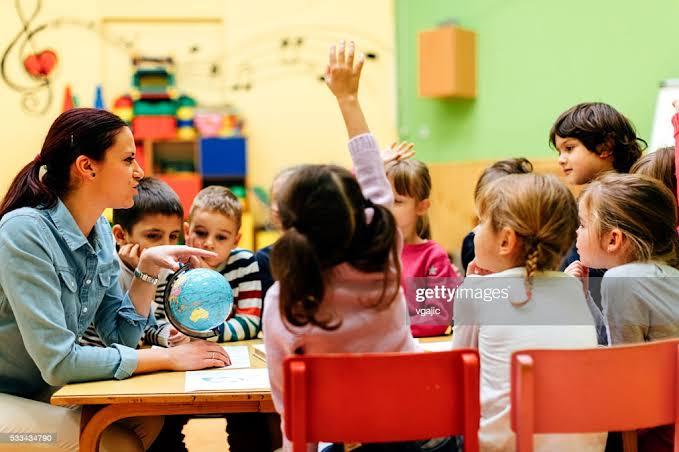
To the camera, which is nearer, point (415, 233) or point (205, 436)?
point (415, 233)

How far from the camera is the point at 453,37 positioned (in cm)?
679

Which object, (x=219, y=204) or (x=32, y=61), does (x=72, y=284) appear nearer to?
(x=219, y=204)

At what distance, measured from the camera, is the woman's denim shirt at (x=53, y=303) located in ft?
6.61

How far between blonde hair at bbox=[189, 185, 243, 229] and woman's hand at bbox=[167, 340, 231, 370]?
2.41 feet

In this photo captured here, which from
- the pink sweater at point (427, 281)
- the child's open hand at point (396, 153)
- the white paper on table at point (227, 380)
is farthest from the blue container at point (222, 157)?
the white paper on table at point (227, 380)

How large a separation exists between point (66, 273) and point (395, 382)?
1089 millimetres

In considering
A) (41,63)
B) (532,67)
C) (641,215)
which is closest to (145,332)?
(641,215)

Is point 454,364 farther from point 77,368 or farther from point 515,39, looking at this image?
point 515,39

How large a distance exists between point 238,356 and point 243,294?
1.56 ft

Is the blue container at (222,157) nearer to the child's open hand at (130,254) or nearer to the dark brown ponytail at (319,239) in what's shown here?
the child's open hand at (130,254)

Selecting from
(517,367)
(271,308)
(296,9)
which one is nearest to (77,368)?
(271,308)

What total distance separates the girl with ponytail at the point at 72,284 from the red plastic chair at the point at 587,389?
3.13 ft

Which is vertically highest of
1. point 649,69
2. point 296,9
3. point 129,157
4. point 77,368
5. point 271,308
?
point 296,9

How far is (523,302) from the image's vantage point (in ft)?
6.05
